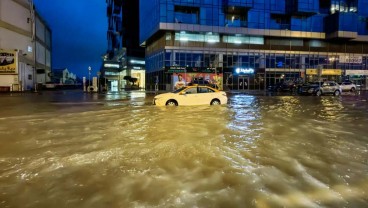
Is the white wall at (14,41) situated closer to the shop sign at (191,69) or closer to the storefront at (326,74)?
the shop sign at (191,69)

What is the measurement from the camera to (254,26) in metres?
56.3

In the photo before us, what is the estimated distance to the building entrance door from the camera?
57.4m

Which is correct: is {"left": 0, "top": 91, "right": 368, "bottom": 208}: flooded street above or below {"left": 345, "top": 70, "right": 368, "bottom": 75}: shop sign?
below

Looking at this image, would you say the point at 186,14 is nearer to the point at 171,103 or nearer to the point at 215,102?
the point at 215,102

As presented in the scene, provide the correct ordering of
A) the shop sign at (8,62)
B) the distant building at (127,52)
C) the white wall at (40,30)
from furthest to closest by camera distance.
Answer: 1. the distant building at (127,52)
2. the white wall at (40,30)
3. the shop sign at (8,62)

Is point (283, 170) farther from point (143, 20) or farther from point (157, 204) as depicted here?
point (143, 20)

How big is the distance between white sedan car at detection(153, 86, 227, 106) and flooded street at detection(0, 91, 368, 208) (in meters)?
8.66

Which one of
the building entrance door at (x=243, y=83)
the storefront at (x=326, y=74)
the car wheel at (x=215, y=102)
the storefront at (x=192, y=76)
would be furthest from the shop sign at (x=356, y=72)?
the car wheel at (x=215, y=102)

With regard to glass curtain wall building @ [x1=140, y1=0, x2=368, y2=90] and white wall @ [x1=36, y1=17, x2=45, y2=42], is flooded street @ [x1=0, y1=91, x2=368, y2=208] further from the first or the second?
white wall @ [x1=36, y1=17, x2=45, y2=42]

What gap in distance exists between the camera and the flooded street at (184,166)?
485 cm

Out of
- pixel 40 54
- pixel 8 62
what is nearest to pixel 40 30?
pixel 40 54

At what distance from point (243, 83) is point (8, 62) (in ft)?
123

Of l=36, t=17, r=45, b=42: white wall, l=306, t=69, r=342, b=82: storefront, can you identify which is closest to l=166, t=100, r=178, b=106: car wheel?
l=306, t=69, r=342, b=82: storefront

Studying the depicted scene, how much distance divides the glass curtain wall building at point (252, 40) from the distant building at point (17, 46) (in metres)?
20.3
